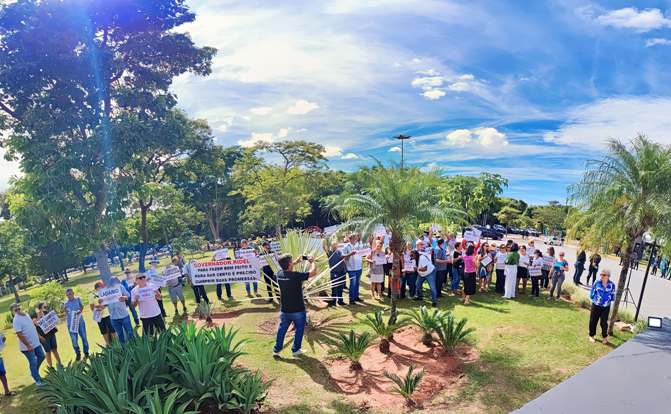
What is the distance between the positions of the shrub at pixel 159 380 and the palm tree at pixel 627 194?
7.71 metres

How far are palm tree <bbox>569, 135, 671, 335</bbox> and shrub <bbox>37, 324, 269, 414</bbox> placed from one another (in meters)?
7.71

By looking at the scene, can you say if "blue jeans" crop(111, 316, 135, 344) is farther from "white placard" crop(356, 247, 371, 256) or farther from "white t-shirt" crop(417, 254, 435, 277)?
"white t-shirt" crop(417, 254, 435, 277)

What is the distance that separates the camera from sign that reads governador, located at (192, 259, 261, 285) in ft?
34.2

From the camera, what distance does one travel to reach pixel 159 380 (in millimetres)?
5598

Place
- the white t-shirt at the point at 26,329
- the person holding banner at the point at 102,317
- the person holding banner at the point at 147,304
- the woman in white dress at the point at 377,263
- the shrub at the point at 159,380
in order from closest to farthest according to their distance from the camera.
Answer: the shrub at the point at 159,380 < the white t-shirt at the point at 26,329 < the person holding banner at the point at 147,304 < the person holding banner at the point at 102,317 < the woman in white dress at the point at 377,263

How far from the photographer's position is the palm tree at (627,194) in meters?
7.64

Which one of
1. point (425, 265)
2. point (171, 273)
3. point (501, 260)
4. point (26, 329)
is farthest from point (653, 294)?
point (26, 329)

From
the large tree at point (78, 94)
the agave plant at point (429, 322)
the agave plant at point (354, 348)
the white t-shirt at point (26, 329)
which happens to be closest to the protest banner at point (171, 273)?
the white t-shirt at point (26, 329)

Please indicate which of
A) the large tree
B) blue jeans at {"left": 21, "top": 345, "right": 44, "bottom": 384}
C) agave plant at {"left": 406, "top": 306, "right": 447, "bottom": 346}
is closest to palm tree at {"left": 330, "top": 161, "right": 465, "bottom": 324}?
agave plant at {"left": 406, "top": 306, "right": 447, "bottom": 346}

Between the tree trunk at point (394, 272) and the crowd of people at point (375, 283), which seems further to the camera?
the tree trunk at point (394, 272)

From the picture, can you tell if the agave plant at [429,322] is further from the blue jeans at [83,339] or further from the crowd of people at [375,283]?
the blue jeans at [83,339]

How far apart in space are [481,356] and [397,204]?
3436mm

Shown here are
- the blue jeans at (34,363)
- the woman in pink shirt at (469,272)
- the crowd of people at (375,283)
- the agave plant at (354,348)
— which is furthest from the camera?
the woman in pink shirt at (469,272)

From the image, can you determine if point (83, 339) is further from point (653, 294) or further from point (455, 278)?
point (653, 294)
